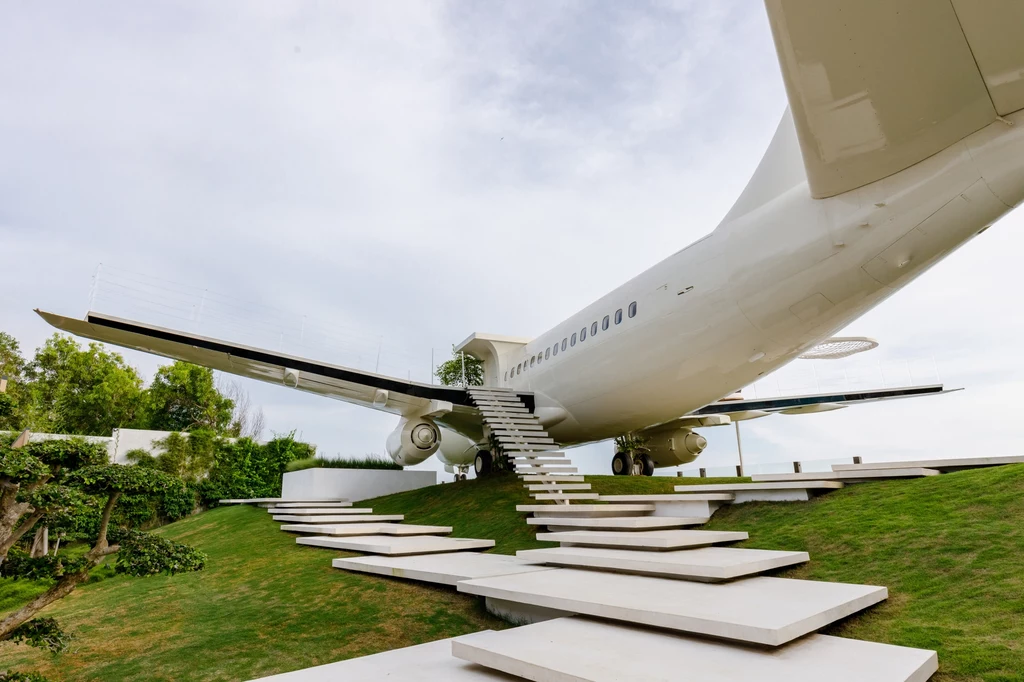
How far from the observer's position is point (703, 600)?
3795mm

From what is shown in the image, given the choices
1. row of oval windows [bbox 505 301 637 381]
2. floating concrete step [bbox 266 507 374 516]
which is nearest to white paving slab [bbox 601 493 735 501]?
row of oval windows [bbox 505 301 637 381]

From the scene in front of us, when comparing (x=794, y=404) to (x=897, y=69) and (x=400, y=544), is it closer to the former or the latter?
(x=400, y=544)

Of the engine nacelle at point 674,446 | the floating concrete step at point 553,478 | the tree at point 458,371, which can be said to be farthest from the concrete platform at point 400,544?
the tree at point 458,371

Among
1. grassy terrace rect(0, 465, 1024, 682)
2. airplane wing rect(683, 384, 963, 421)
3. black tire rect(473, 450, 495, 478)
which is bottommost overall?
grassy terrace rect(0, 465, 1024, 682)

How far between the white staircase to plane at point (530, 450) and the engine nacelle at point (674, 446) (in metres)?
4.56

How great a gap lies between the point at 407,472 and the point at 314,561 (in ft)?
31.2

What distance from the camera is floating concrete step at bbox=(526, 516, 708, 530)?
7023mm

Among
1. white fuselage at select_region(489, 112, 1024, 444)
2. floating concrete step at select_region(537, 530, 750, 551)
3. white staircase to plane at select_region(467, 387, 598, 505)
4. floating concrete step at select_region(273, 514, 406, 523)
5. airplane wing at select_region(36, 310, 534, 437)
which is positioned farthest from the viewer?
floating concrete step at select_region(273, 514, 406, 523)

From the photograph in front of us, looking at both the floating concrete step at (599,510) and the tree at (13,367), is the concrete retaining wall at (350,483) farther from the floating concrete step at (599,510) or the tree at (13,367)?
the tree at (13,367)

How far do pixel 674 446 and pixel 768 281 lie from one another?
31.3 feet

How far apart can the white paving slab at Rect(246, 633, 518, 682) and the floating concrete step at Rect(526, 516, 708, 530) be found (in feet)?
13.1

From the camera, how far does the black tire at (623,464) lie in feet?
50.9

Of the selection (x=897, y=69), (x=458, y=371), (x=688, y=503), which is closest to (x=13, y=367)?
(x=458, y=371)

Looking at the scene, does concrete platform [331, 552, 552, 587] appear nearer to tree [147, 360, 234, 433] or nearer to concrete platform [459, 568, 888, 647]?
concrete platform [459, 568, 888, 647]
